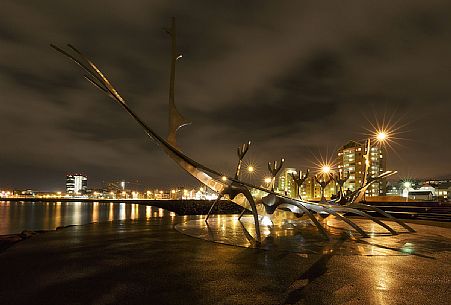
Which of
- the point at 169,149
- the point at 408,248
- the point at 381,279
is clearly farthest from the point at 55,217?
the point at 381,279

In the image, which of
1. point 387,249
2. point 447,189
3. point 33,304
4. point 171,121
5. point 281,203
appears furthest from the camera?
point 447,189

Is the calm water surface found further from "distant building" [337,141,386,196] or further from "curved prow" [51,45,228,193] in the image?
"distant building" [337,141,386,196]

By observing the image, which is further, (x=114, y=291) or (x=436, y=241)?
(x=436, y=241)

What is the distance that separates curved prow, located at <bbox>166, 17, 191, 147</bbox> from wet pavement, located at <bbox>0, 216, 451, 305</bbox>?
16.0 feet

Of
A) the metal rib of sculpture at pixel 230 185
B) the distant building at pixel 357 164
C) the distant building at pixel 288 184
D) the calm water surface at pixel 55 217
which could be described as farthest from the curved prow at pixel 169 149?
the distant building at pixel 357 164

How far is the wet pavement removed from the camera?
549 centimetres

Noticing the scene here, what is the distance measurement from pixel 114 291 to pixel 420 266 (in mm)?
6962

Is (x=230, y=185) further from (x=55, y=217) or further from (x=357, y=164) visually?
(x=357, y=164)

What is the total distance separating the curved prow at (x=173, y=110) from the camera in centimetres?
1442

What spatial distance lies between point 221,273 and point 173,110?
29.5 feet

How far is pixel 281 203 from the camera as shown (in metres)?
13.4

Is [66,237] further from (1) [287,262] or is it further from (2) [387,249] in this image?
(2) [387,249]

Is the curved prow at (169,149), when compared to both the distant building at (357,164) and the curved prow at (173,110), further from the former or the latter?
the distant building at (357,164)

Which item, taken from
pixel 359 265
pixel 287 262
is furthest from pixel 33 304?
pixel 359 265
